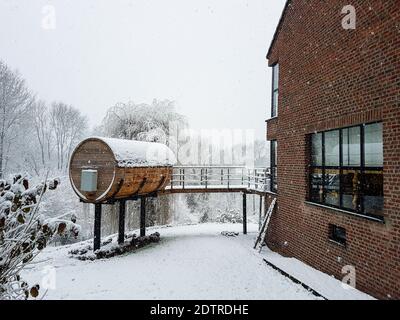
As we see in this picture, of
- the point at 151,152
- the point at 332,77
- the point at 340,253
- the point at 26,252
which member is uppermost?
the point at 332,77

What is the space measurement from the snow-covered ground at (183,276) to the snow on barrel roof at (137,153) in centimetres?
352

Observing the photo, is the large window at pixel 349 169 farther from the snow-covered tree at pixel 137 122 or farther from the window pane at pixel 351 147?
the snow-covered tree at pixel 137 122

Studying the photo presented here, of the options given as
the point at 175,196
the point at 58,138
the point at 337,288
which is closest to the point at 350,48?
the point at 337,288

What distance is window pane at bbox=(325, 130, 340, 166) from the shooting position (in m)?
8.45

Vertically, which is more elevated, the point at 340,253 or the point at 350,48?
the point at 350,48

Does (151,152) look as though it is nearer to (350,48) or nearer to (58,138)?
(350,48)

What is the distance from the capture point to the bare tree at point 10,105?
88.6 ft

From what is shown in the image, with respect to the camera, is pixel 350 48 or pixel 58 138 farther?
pixel 58 138

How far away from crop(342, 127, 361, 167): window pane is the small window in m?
1.69

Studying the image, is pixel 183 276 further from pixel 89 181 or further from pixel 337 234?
pixel 89 181

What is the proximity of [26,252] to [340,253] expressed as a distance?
7.08 metres
